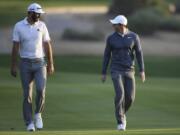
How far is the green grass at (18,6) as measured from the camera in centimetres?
5589

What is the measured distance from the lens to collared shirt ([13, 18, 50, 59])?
50.6ft

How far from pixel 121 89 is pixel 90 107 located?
159 inches

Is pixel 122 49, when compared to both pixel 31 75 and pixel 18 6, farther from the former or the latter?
pixel 18 6

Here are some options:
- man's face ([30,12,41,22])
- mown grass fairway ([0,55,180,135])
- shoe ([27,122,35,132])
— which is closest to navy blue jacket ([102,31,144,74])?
mown grass fairway ([0,55,180,135])

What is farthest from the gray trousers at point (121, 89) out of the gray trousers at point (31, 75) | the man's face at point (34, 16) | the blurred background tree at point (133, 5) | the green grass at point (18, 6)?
the green grass at point (18, 6)

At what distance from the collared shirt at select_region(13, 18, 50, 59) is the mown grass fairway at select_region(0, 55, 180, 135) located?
1.28 m

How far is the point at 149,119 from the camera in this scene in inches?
720

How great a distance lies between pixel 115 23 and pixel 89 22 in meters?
37.5

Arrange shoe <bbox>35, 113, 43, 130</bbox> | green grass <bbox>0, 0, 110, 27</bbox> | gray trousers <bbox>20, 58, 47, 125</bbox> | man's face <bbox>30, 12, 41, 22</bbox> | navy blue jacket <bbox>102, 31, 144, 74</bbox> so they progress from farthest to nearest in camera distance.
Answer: green grass <bbox>0, 0, 110, 27</bbox> → navy blue jacket <bbox>102, 31, 144, 74</bbox> → shoe <bbox>35, 113, 43, 130</bbox> → gray trousers <bbox>20, 58, 47, 125</bbox> → man's face <bbox>30, 12, 41, 22</bbox>

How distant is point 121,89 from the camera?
1588 cm

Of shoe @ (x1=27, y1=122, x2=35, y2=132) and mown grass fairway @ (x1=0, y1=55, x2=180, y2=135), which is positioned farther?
mown grass fairway @ (x1=0, y1=55, x2=180, y2=135)

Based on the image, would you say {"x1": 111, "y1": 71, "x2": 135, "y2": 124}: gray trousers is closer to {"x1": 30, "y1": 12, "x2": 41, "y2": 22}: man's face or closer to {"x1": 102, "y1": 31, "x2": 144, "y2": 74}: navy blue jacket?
{"x1": 102, "y1": 31, "x2": 144, "y2": 74}: navy blue jacket

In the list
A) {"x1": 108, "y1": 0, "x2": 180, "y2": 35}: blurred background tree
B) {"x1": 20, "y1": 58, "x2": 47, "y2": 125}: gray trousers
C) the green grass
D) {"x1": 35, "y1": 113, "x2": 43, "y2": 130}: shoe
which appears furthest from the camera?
the green grass

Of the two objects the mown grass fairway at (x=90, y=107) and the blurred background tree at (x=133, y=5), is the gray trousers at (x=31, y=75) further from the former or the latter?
the blurred background tree at (x=133, y=5)
